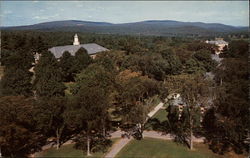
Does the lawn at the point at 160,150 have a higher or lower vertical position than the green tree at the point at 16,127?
lower

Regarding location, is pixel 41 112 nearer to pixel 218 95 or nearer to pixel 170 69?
pixel 218 95

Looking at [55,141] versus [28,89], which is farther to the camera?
[28,89]

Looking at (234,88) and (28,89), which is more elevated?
(234,88)

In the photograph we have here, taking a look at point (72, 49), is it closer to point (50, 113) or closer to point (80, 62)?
point (80, 62)

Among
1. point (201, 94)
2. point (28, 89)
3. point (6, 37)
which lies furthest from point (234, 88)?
point (6, 37)

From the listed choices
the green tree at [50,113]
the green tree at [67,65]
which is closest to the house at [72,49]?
the green tree at [67,65]

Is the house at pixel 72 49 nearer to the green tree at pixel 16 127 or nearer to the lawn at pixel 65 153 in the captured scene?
the green tree at pixel 16 127

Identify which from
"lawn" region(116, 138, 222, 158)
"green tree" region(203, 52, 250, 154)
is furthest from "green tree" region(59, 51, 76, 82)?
"green tree" region(203, 52, 250, 154)

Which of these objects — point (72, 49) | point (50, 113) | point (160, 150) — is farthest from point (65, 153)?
point (72, 49)
